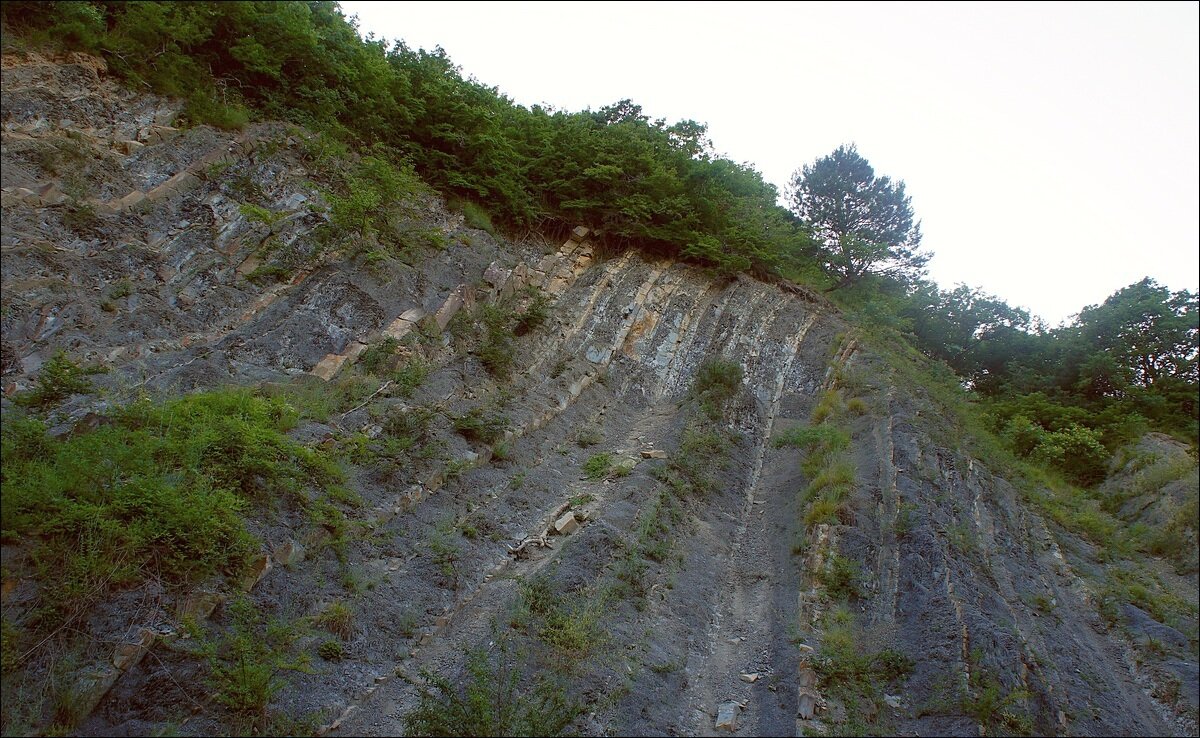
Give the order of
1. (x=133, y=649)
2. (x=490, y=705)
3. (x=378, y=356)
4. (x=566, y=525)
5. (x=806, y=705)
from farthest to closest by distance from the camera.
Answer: (x=378, y=356), (x=566, y=525), (x=806, y=705), (x=490, y=705), (x=133, y=649)

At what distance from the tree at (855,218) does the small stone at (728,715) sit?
1785cm

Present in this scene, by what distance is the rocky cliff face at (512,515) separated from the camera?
6613mm

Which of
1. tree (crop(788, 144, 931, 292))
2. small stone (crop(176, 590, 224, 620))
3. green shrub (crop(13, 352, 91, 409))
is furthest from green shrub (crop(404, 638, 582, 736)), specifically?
tree (crop(788, 144, 931, 292))

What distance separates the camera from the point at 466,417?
10641 mm

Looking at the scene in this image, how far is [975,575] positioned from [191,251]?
13.6m

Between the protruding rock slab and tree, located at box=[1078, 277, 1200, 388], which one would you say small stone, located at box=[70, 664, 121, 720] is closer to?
Answer: the protruding rock slab

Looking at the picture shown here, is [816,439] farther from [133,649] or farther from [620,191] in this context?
[133,649]

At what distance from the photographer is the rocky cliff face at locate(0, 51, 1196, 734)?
661 centimetres

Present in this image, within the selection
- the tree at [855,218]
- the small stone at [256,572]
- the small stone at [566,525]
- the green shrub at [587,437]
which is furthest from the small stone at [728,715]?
the tree at [855,218]

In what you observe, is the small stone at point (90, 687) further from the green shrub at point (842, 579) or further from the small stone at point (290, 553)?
the green shrub at point (842, 579)

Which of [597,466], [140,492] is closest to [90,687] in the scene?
[140,492]

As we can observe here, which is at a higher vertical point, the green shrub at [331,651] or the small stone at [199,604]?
the small stone at [199,604]

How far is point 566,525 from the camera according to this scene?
952 centimetres

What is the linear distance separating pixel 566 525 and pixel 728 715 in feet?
12.0
